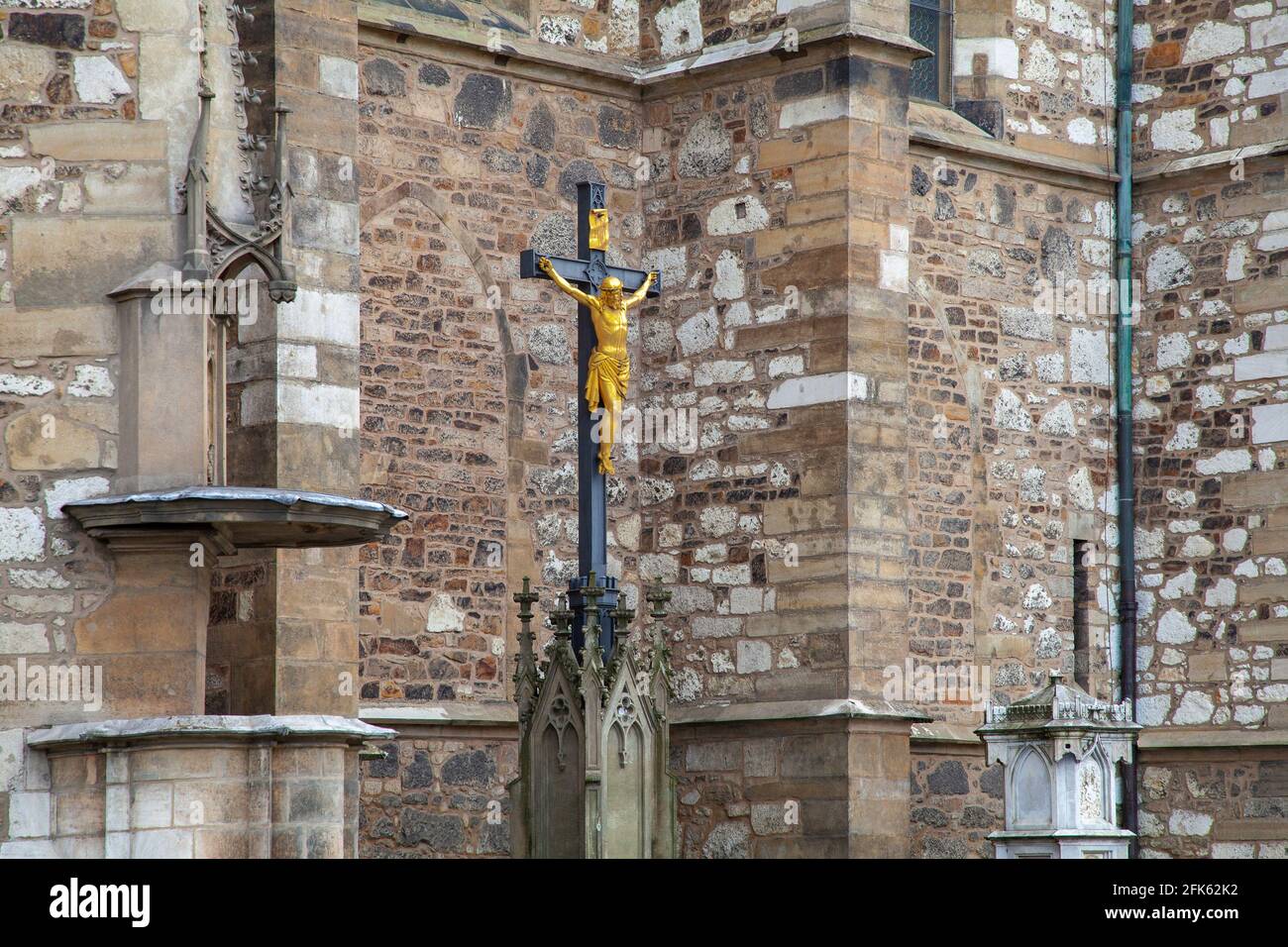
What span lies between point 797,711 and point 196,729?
7.09m

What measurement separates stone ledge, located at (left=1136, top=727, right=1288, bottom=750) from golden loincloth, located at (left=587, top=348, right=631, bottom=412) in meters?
6.86

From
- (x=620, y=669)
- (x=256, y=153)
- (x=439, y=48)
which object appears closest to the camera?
(x=256, y=153)

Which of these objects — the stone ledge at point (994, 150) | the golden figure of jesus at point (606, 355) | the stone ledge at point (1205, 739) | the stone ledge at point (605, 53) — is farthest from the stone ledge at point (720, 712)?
the stone ledge at point (994, 150)

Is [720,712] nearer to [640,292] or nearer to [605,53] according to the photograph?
[640,292]

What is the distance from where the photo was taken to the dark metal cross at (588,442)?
1307 centimetres

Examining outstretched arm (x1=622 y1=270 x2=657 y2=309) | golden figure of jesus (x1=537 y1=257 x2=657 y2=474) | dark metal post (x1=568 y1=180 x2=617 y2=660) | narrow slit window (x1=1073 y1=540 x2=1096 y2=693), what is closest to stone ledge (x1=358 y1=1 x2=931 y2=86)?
dark metal post (x1=568 y1=180 x2=617 y2=660)

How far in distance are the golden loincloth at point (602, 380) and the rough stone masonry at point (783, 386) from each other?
127 cm

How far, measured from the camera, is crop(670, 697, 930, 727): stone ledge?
15562 millimetres

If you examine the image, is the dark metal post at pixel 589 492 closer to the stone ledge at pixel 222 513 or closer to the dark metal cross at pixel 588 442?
the dark metal cross at pixel 588 442

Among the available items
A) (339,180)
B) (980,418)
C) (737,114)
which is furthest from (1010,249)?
(339,180)

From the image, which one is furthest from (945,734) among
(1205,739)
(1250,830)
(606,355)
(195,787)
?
(195,787)

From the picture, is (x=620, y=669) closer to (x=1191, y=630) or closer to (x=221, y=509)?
(x=221, y=509)
